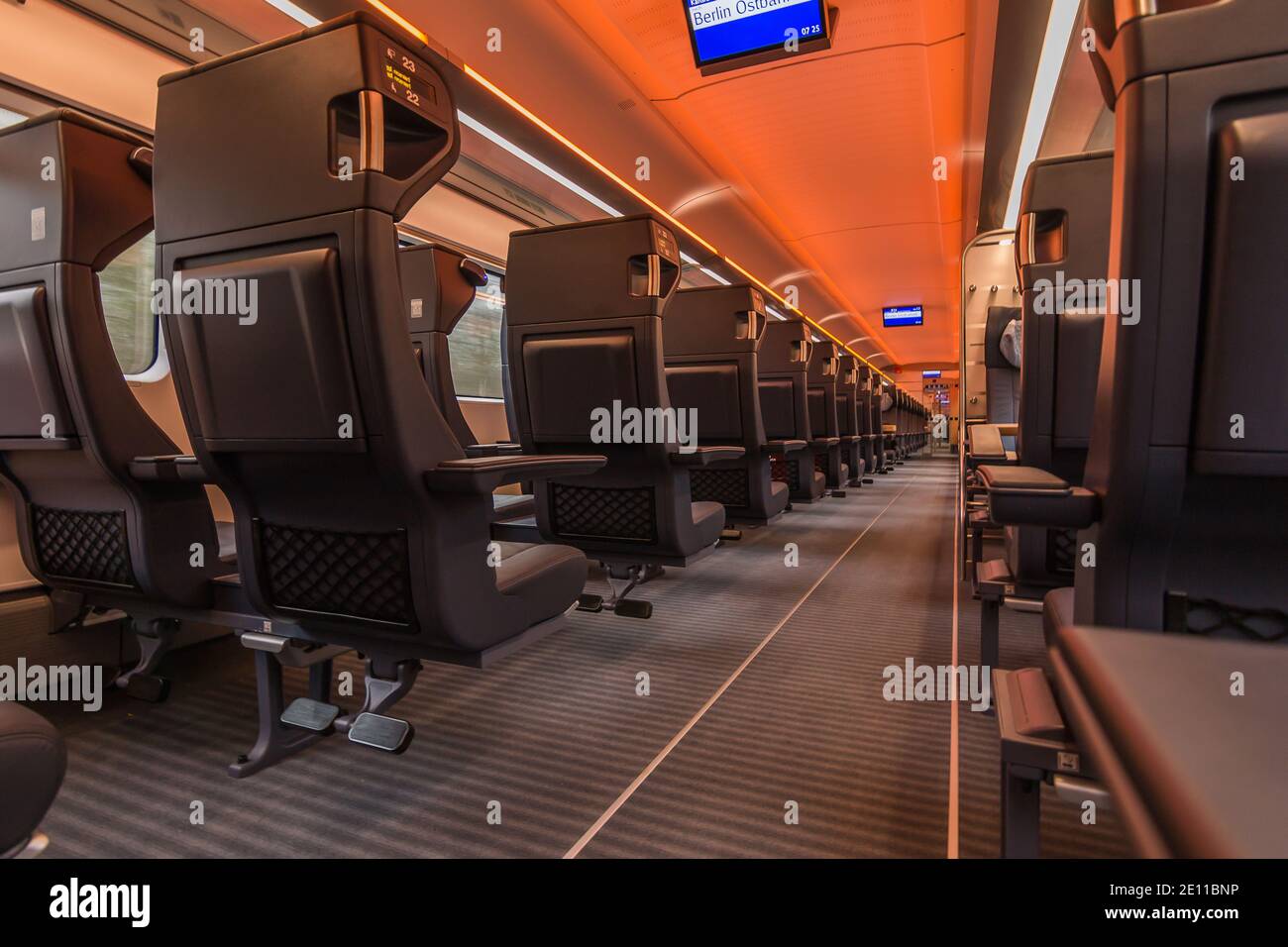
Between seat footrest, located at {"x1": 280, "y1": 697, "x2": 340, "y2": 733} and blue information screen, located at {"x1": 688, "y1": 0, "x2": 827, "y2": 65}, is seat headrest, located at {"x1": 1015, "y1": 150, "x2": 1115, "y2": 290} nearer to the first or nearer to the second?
seat footrest, located at {"x1": 280, "y1": 697, "x2": 340, "y2": 733}

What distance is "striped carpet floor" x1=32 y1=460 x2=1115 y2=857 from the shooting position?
1.59 m

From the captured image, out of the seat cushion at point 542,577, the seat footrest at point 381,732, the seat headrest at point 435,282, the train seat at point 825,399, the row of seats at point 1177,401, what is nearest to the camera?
the row of seats at point 1177,401

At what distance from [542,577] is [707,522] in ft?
4.51

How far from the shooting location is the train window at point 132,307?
317 centimetres

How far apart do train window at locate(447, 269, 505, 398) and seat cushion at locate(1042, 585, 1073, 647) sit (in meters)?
5.24

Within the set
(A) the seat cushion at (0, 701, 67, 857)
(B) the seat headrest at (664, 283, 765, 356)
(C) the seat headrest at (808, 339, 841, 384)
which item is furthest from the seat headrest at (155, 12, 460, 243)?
(C) the seat headrest at (808, 339, 841, 384)

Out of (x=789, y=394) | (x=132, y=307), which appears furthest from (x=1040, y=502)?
(x=789, y=394)

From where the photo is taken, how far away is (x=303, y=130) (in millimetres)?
1449

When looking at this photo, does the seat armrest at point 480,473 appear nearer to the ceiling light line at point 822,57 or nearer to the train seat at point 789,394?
the train seat at point 789,394

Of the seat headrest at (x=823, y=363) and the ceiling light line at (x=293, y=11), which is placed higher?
the ceiling light line at (x=293, y=11)

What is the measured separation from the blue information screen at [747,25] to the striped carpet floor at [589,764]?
4.00m

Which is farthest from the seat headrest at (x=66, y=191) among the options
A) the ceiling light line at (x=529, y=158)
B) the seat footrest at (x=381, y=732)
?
the ceiling light line at (x=529, y=158)

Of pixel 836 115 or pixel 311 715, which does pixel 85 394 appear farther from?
pixel 836 115

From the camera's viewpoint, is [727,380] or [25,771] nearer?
[25,771]
